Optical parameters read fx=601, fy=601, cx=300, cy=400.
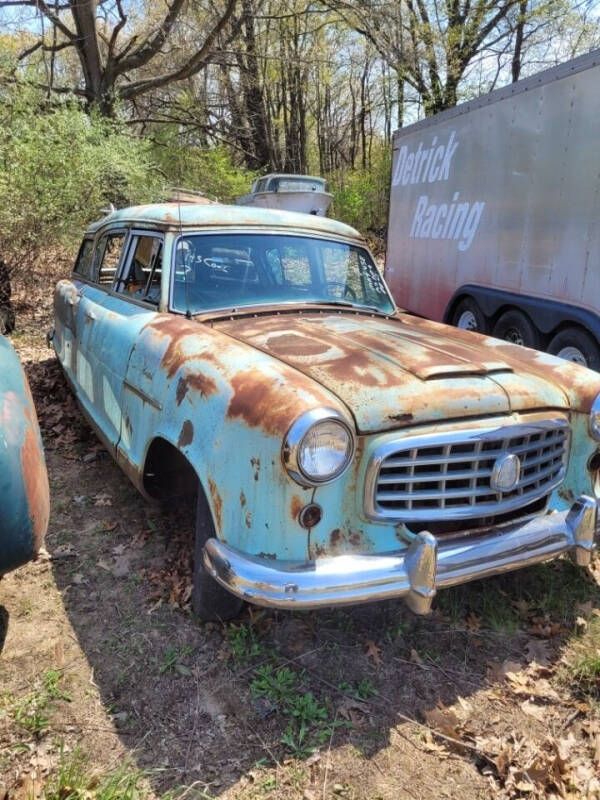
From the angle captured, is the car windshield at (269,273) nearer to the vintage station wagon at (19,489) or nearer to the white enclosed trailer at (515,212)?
the vintage station wagon at (19,489)

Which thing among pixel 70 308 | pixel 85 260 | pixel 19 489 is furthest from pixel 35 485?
pixel 85 260

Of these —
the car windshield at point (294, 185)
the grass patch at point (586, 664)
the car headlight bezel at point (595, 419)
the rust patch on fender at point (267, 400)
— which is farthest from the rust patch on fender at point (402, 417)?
the car windshield at point (294, 185)

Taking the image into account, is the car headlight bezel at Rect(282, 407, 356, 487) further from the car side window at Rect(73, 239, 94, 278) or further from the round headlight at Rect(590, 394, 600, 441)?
the car side window at Rect(73, 239, 94, 278)

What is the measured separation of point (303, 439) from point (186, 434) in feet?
2.30

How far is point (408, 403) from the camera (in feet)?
7.91

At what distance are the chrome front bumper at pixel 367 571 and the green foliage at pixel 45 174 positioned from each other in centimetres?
774

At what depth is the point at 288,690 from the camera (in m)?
2.51

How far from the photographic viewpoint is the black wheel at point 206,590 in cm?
267

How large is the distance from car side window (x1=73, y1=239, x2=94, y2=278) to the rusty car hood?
2307 mm

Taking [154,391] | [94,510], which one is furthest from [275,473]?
[94,510]

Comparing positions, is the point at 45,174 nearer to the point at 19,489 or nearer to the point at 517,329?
the point at 517,329

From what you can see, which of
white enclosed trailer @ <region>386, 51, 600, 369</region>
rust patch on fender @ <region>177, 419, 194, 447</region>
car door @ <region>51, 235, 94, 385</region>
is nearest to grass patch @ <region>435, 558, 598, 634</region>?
rust patch on fender @ <region>177, 419, 194, 447</region>

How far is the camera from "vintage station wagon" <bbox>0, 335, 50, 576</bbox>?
236 cm

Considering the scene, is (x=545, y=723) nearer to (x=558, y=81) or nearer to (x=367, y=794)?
(x=367, y=794)
